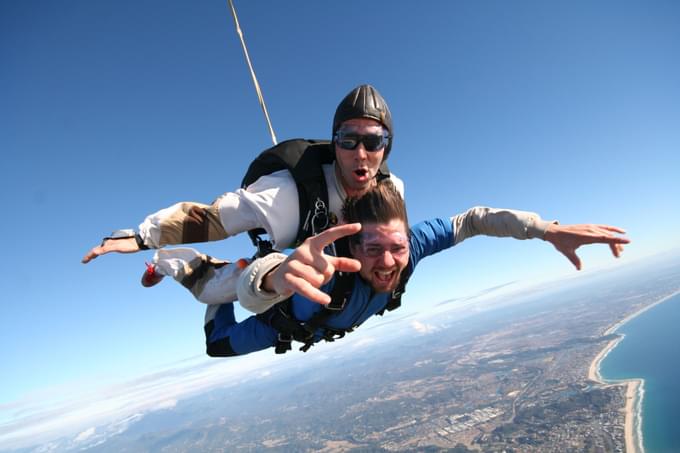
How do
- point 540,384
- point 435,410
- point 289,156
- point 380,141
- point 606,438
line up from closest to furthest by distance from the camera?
point 289,156 < point 380,141 < point 606,438 < point 540,384 < point 435,410

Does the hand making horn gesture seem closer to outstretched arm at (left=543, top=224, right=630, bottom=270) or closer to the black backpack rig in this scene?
the black backpack rig

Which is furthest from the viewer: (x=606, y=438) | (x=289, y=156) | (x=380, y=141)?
(x=606, y=438)

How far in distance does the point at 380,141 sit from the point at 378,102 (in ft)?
1.16

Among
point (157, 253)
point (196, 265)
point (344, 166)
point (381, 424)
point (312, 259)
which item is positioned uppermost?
point (344, 166)

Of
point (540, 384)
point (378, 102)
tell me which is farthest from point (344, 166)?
point (540, 384)

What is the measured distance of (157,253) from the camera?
8.54ft

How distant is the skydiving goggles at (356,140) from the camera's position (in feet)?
7.53

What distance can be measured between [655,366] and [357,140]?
55589 millimetres

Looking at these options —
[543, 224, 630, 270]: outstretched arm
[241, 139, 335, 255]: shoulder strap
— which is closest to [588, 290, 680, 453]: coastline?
[543, 224, 630, 270]: outstretched arm

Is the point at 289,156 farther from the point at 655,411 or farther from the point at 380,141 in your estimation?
the point at 655,411

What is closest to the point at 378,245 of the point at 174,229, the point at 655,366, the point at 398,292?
the point at 398,292

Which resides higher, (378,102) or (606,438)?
(378,102)

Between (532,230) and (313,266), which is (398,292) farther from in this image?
(313,266)

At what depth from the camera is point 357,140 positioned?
7.57 feet
